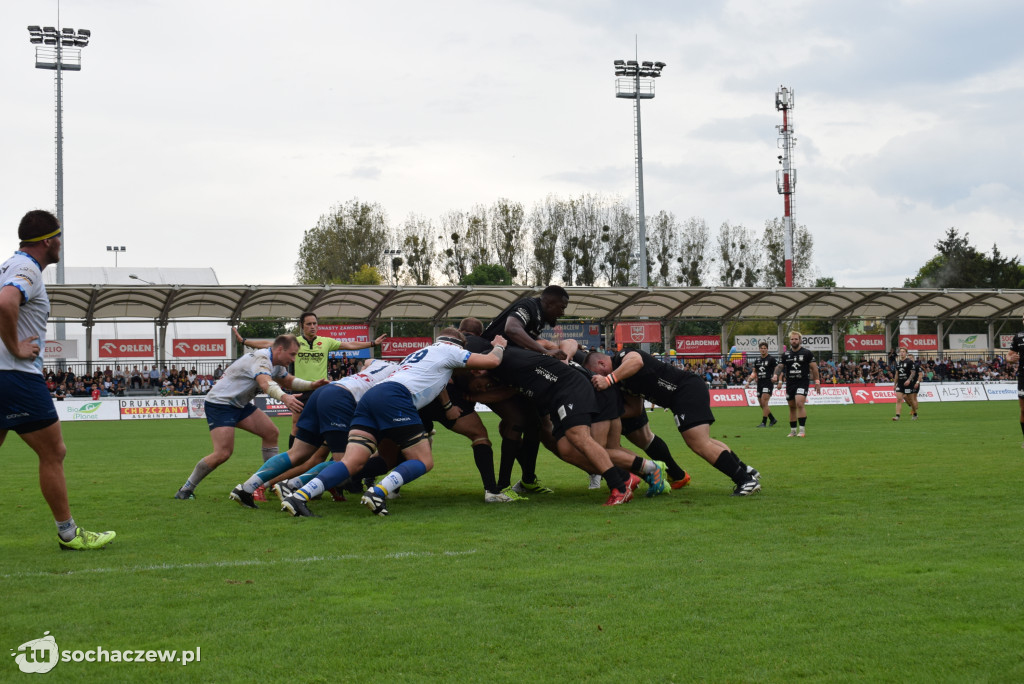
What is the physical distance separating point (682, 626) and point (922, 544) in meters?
2.74

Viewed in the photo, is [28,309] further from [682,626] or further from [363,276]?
[363,276]

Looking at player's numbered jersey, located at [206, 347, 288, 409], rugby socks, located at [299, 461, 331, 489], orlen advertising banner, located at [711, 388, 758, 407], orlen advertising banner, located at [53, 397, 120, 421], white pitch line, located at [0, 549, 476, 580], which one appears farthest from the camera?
orlen advertising banner, located at [711, 388, 758, 407]

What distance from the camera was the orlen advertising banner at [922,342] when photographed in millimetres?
47688

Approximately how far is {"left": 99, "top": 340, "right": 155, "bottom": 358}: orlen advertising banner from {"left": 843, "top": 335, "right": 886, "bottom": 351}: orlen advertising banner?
33708 millimetres

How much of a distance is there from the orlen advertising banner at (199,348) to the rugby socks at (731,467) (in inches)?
1355

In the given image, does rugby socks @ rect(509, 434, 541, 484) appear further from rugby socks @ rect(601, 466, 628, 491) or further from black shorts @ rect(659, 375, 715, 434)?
black shorts @ rect(659, 375, 715, 434)

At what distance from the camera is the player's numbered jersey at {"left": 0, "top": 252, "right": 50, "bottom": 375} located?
5.84m

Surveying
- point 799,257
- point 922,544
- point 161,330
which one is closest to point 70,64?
point 161,330

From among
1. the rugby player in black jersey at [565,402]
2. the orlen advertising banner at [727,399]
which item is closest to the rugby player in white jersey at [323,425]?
the rugby player in black jersey at [565,402]

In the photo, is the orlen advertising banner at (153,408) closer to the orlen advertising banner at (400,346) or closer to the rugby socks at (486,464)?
the orlen advertising banner at (400,346)

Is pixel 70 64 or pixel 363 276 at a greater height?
pixel 70 64

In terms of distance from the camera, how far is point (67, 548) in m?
6.41

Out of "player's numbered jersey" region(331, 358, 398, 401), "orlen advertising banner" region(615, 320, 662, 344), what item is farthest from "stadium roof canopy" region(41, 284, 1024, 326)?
"player's numbered jersey" region(331, 358, 398, 401)

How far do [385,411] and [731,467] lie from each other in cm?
345
